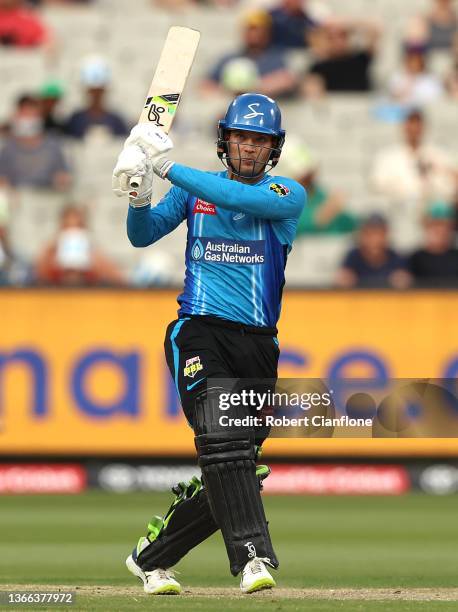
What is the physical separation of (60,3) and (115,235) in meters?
3.75

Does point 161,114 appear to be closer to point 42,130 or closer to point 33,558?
point 33,558

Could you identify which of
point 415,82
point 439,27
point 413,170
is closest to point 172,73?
point 413,170

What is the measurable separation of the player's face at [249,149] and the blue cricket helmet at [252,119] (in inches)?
1.1

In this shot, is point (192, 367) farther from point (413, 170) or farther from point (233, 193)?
point (413, 170)

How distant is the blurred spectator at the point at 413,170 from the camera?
558 inches

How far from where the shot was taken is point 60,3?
651 inches

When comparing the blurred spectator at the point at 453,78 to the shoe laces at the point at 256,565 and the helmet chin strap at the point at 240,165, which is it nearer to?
the helmet chin strap at the point at 240,165

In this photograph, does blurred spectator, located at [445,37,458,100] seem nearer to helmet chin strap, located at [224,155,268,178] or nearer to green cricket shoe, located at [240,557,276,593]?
helmet chin strap, located at [224,155,268,178]

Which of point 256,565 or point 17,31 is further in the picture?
point 17,31

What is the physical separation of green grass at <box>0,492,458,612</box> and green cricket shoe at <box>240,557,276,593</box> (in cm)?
7

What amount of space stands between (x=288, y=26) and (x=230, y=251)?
9861mm

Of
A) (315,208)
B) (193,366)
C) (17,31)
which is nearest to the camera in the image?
(193,366)

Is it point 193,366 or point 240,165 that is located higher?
point 240,165

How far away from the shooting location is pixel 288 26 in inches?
617
